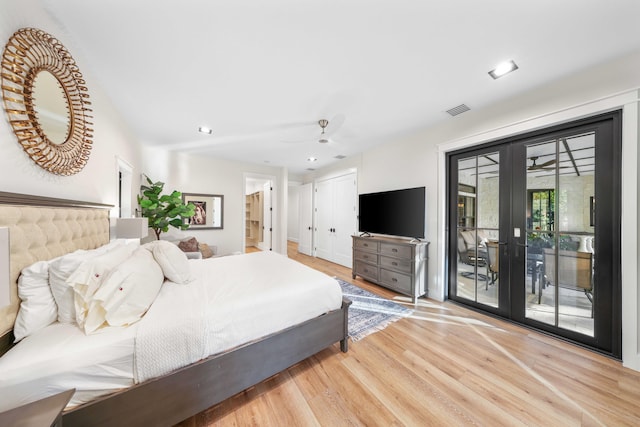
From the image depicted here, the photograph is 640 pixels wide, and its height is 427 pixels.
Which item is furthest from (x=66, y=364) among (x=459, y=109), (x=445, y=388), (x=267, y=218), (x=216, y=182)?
(x=267, y=218)

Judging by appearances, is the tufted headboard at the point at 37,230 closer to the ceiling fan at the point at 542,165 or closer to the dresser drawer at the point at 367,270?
the dresser drawer at the point at 367,270

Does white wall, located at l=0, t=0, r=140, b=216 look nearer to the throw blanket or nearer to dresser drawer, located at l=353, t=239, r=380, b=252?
the throw blanket

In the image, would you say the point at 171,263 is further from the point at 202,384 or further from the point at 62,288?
the point at 202,384

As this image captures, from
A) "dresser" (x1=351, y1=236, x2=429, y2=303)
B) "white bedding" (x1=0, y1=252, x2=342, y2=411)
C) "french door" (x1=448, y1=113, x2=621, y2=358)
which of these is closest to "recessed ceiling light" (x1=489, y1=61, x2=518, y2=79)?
"french door" (x1=448, y1=113, x2=621, y2=358)

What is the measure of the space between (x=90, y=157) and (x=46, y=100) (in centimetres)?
68

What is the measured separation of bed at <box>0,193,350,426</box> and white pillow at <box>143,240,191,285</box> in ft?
0.28

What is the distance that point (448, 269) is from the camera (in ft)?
10.2

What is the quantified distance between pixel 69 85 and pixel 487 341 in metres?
4.29

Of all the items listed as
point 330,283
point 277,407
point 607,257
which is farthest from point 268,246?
point 607,257

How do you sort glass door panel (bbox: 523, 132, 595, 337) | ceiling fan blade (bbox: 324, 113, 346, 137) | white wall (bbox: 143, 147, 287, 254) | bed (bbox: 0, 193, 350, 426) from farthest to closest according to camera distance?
white wall (bbox: 143, 147, 287, 254) < ceiling fan blade (bbox: 324, 113, 346, 137) < glass door panel (bbox: 523, 132, 595, 337) < bed (bbox: 0, 193, 350, 426)

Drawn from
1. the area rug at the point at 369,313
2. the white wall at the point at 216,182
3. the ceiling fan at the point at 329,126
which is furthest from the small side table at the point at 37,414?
the white wall at the point at 216,182

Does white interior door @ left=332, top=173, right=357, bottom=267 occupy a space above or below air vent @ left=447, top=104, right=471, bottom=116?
below

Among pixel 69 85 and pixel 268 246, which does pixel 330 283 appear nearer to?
pixel 69 85

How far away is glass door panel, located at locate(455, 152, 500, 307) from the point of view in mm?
2682
